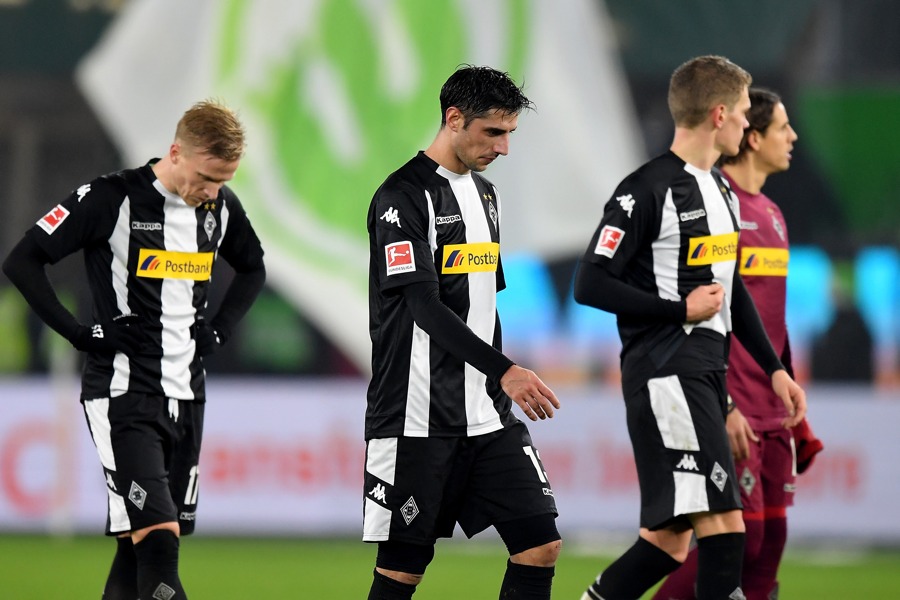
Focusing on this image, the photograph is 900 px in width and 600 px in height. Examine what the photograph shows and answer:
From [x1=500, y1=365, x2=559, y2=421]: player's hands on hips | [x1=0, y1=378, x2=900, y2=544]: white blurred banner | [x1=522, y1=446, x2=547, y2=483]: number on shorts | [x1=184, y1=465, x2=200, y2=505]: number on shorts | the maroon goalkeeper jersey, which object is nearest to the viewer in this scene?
[x1=500, y1=365, x2=559, y2=421]: player's hands on hips

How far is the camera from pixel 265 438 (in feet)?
33.4

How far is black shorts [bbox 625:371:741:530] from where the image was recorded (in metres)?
4.86

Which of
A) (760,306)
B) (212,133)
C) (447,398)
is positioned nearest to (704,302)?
(760,306)

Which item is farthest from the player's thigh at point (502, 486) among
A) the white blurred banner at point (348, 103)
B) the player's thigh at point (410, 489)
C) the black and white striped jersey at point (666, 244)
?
the white blurred banner at point (348, 103)

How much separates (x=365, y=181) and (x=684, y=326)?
601 cm

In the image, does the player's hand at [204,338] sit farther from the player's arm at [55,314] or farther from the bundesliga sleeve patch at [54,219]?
the bundesliga sleeve patch at [54,219]

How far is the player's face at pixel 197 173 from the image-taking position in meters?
4.88

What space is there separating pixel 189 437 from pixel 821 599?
387 centimetres

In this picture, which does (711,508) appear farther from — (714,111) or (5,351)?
(5,351)

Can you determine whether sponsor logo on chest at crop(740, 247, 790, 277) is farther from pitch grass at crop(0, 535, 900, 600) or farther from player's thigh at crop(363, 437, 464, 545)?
pitch grass at crop(0, 535, 900, 600)

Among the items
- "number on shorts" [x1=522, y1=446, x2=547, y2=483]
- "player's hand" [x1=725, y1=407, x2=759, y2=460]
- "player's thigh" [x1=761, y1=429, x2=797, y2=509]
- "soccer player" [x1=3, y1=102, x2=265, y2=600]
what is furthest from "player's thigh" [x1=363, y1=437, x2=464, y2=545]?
"player's thigh" [x1=761, y1=429, x2=797, y2=509]

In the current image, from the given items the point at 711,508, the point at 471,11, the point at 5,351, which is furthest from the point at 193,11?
the point at 711,508

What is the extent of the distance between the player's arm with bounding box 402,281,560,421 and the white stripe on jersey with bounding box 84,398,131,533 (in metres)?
1.30

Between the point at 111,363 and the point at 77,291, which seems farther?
the point at 77,291
